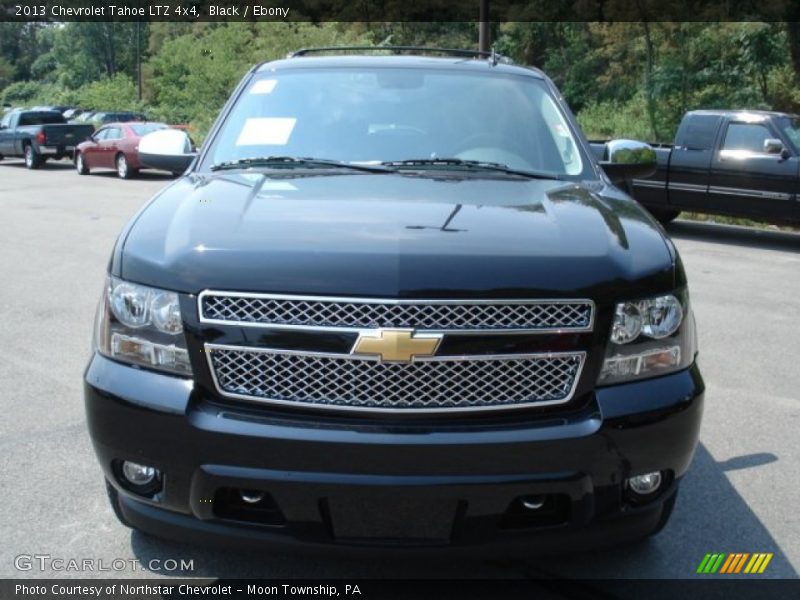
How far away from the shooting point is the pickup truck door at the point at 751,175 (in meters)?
11.9

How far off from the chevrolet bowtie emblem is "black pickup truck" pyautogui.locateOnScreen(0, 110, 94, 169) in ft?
89.4

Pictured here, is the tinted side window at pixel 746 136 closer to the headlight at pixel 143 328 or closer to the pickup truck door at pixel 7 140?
the headlight at pixel 143 328

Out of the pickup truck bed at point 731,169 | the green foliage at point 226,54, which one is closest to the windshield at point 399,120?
the pickup truck bed at point 731,169

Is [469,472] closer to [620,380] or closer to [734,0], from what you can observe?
[620,380]

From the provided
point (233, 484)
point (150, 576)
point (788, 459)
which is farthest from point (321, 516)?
point (788, 459)

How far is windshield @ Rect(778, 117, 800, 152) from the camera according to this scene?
39.2 ft

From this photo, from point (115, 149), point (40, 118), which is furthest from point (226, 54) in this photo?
point (115, 149)

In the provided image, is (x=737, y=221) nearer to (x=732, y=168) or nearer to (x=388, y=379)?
(x=732, y=168)

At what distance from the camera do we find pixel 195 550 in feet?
10.7

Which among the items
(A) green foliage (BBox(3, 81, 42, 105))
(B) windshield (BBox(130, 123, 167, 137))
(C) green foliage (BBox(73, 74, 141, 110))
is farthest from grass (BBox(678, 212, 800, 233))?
(A) green foliage (BBox(3, 81, 42, 105))

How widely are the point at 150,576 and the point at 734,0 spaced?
114 ft

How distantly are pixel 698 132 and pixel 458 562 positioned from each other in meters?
11.2

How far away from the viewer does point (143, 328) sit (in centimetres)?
269

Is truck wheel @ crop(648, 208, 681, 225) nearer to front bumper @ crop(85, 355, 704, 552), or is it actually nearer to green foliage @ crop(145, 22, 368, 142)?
front bumper @ crop(85, 355, 704, 552)
